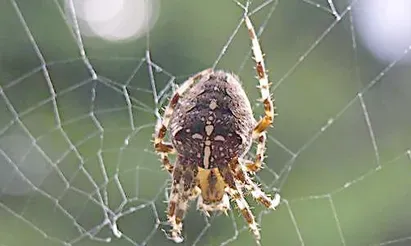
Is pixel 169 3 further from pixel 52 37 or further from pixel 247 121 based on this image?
pixel 247 121

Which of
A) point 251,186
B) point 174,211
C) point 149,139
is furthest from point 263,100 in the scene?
point 149,139

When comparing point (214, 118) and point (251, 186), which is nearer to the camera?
point (214, 118)

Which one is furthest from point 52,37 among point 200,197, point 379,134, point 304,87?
point 200,197

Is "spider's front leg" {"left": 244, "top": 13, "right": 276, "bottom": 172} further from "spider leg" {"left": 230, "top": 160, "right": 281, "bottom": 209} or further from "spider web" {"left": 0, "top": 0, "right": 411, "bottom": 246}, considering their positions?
"spider web" {"left": 0, "top": 0, "right": 411, "bottom": 246}

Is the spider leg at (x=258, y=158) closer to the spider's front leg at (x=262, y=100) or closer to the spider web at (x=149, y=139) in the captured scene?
the spider's front leg at (x=262, y=100)

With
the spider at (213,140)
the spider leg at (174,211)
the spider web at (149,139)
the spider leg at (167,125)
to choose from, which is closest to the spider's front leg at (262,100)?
the spider at (213,140)

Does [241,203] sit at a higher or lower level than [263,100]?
lower

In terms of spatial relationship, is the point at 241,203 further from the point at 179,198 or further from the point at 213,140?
the point at 213,140
